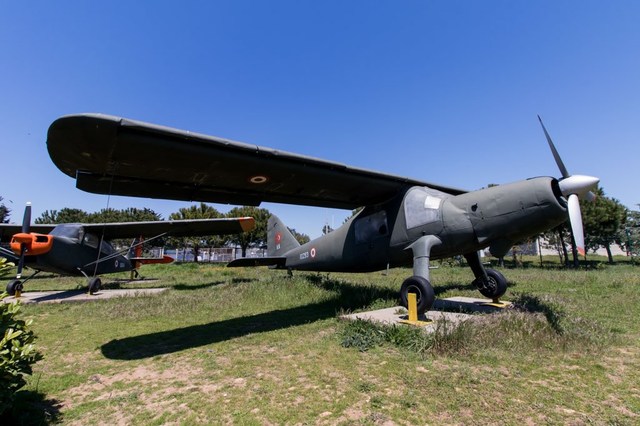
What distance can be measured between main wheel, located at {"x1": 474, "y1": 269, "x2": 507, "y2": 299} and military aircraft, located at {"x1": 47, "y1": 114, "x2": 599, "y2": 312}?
0.09ft

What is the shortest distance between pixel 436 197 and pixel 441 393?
224 inches

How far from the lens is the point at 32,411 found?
3477mm

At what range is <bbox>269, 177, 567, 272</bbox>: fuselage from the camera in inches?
264

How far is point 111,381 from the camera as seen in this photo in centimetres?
449

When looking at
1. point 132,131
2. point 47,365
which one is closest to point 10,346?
point 47,365

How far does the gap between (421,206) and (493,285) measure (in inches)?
132

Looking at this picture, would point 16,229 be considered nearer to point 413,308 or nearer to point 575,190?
point 413,308

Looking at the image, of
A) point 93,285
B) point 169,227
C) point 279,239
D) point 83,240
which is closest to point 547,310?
point 279,239

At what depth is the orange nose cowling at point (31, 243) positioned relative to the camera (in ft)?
37.0

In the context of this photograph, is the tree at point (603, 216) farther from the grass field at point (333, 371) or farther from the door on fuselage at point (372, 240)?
the door on fuselage at point (372, 240)

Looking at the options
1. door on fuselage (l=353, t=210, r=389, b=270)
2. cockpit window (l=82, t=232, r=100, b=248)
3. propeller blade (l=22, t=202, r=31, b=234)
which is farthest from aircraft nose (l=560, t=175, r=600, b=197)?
cockpit window (l=82, t=232, r=100, b=248)

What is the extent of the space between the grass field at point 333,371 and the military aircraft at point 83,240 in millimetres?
5126

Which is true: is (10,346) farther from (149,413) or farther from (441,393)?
(441,393)

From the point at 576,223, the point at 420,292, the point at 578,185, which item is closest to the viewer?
the point at 576,223
